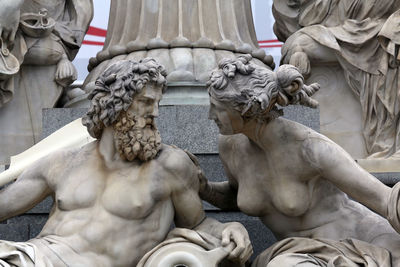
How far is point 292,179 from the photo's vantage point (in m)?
8.57

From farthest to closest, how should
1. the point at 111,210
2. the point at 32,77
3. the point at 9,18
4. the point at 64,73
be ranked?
the point at 32,77 → the point at 64,73 → the point at 9,18 → the point at 111,210

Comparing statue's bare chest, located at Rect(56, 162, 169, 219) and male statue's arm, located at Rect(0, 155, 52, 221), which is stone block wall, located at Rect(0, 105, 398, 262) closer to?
male statue's arm, located at Rect(0, 155, 52, 221)

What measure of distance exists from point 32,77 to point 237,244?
512 cm

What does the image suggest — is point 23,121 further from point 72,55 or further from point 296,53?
point 296,53

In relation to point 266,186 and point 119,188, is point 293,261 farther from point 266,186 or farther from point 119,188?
point 119,188

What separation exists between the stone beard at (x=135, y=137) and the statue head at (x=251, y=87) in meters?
0.47

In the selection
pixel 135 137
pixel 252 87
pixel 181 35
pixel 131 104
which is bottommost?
pixel 181 35

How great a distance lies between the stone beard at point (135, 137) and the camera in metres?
8.43

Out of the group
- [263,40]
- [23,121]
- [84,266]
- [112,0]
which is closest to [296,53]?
[112,0]

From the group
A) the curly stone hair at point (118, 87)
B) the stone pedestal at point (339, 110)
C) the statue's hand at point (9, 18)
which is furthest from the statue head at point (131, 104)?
the stone pedestal at point (339, 110)

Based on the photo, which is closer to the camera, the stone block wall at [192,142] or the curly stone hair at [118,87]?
the curly stone hair at [118,87]

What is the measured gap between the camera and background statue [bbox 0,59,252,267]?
8344 millimetres

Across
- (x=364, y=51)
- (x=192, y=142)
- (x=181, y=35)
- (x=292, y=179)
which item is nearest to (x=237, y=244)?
(x=292, y=179)

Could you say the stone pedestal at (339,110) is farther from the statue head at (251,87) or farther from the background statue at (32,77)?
the statue head at (251,87)
